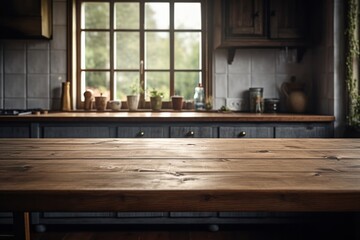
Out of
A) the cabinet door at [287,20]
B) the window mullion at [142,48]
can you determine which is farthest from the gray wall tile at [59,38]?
the cabinet door at [287,20]

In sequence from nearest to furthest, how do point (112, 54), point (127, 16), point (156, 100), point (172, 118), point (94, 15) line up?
point (172, 118) < point (156, 100) < point (112, 54) < point (127, 16) < point (94, 15)

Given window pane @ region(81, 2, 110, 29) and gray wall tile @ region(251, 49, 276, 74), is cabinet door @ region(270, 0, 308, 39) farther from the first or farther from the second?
window pane @ region(81, 2, 110, 29)

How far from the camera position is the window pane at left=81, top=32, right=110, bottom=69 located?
399cm

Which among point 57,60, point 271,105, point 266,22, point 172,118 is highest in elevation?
point 266,22

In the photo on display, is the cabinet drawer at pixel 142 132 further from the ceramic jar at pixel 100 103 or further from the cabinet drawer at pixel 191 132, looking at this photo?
Result: the ceramic jar at pixel 100 103

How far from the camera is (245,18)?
353cm

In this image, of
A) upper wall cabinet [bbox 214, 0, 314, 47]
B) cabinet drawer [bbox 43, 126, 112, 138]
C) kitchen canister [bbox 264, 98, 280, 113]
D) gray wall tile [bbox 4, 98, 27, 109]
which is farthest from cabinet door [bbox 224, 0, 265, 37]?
gray wall tile [bbox 4, 98, 27, 109]

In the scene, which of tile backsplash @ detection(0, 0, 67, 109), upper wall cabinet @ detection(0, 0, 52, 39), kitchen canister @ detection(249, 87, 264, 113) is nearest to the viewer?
upper wall cabinet @ detection(0, 0, 52, 39)

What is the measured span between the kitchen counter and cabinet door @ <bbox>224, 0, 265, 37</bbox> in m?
2.12

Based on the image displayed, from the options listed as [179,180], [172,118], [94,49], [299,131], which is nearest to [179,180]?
[179,180]

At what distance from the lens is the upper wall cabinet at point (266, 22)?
3523mm

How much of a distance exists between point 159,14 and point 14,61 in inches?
55.5

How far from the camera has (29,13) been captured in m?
3.48

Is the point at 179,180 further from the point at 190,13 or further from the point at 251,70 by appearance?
the point at 190,13
